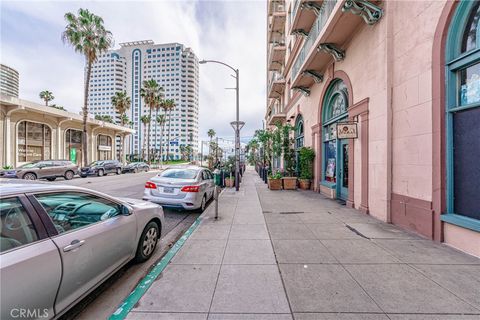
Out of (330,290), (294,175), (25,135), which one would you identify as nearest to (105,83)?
(25,135)

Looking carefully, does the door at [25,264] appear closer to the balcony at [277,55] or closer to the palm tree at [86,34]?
the balcony at [277,55]

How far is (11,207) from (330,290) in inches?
149

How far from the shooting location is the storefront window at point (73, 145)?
90.3 ft

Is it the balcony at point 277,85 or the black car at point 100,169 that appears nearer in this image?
the balcony at point 277,85

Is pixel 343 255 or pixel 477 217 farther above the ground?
pixel 477 217

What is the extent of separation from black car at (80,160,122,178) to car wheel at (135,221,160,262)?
21.5m

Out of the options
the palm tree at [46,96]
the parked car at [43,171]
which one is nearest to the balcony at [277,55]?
the parked car at [43,171]

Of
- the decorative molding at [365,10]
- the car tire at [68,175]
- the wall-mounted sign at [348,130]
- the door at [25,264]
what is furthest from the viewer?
the car tire at [68,175]

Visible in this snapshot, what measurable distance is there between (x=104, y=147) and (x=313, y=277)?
37.9 meters

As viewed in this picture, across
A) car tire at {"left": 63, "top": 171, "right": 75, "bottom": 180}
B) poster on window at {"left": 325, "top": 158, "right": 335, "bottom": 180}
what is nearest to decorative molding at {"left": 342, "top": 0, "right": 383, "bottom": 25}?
poster on window at {"left": 325, "top": 158, "right": 335, "bottom": 180}

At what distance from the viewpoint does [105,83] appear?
125438 mm

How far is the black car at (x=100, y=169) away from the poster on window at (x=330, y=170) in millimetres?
21797

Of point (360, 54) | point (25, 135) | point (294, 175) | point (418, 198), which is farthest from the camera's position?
point (25, 135)

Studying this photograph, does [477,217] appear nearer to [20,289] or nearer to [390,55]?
[390,55]
